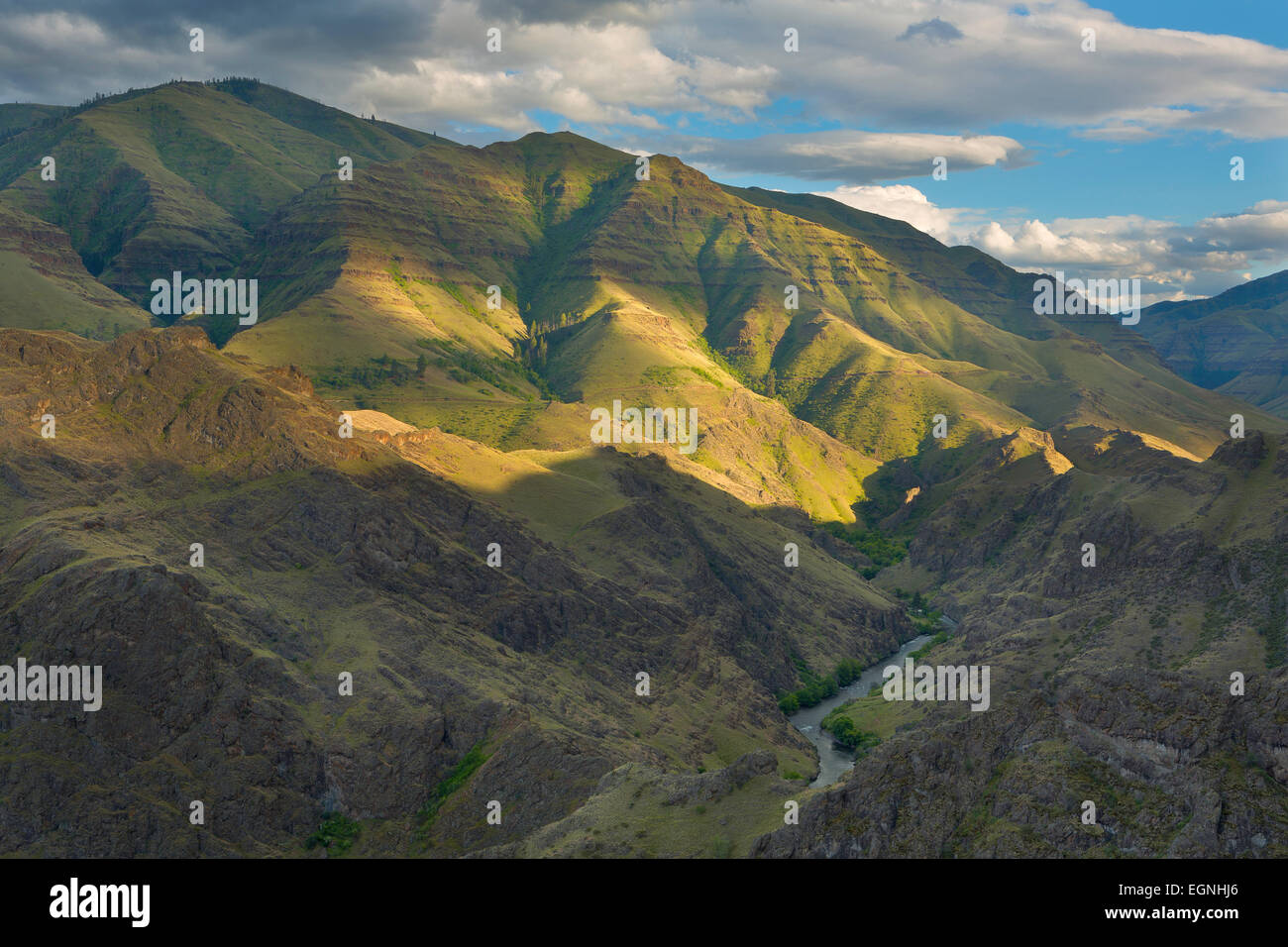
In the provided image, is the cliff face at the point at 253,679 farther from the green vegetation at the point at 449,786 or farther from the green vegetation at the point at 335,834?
the green vegetation at the point at 335,834

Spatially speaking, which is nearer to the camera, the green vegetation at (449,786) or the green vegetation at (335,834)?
the green vegetation at (335,834)

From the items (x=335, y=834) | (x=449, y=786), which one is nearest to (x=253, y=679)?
(x=335, y=834)

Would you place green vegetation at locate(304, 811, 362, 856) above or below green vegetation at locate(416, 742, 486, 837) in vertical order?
below

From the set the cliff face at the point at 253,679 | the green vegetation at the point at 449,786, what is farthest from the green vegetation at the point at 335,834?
the green vegetation at the point at 449,786

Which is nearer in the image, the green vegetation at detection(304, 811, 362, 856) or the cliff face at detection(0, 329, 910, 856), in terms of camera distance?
Answer: the cliff face at detection(0, 329, 910, 856)

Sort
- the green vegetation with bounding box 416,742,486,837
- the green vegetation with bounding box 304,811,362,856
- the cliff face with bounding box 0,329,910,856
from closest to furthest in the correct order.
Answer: the cliff face with bounding box 0,329,910,856
the green vegetation with bounding box 304,811,362,856
the green vegetation with bounding box 416,742,486,837

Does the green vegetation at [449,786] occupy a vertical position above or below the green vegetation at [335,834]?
above

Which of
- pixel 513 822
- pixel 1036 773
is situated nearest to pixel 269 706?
pixel 513 822

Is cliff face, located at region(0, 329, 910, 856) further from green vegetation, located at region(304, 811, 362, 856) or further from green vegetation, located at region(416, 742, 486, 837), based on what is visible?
green vegetation, located at region(304, 811, 362, 856)

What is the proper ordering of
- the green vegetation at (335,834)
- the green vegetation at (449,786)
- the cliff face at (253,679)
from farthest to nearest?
the green vegetation at (449,786) → the green vegetation at (335,834) → the cliff face at (253,679)

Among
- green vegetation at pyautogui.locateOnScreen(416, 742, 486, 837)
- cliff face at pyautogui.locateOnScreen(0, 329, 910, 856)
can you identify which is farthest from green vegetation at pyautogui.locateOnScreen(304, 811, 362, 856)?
green vegetation at pyautogui.locateOnScreen(416, 742, 486, 837)
